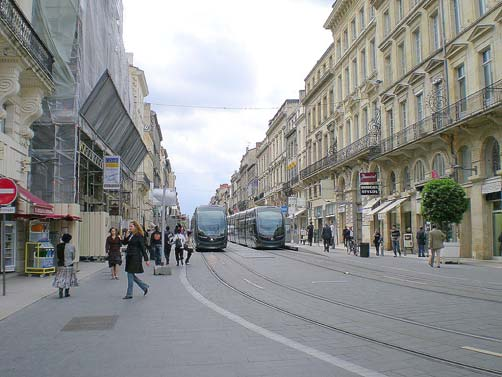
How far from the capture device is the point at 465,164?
27.9m

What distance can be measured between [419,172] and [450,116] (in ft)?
18.8

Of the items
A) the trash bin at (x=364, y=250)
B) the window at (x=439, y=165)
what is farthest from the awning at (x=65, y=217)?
the window at (x=439, y=165)

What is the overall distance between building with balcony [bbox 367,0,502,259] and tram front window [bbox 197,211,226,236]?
1099 centimetres

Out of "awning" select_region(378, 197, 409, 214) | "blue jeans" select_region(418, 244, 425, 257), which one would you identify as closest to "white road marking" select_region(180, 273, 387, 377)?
"blue jeans" select_region(418, 244, 425, 257)

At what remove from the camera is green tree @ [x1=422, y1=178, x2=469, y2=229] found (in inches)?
930

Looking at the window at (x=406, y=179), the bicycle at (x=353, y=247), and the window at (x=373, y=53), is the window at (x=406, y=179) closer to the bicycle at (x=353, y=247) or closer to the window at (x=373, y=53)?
the bicycle at (x=353, y=247)

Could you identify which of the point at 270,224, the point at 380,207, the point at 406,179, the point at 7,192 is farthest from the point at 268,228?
the point at 7,192

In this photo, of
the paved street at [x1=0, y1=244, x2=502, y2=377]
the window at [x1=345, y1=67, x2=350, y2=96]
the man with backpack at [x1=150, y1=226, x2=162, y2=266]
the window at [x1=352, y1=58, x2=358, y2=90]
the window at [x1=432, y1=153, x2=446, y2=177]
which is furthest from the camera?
the window at [x1=345, y1=67, x2=350, y2=96]

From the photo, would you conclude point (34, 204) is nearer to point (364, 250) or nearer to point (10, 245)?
point (10, 245)

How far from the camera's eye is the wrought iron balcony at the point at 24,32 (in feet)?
50.5

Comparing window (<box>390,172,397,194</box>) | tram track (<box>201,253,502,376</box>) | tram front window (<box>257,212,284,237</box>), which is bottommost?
tram track (<box>201,253,502,376</box>)

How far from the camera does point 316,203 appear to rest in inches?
2266

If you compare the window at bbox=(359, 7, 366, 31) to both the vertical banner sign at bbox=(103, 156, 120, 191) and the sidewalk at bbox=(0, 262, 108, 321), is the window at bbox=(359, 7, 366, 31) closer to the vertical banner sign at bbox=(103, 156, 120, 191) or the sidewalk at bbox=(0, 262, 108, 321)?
the vertical banner sign at bbox=(103, 156, 120, 191)

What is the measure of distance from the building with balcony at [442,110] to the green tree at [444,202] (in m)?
2.13
